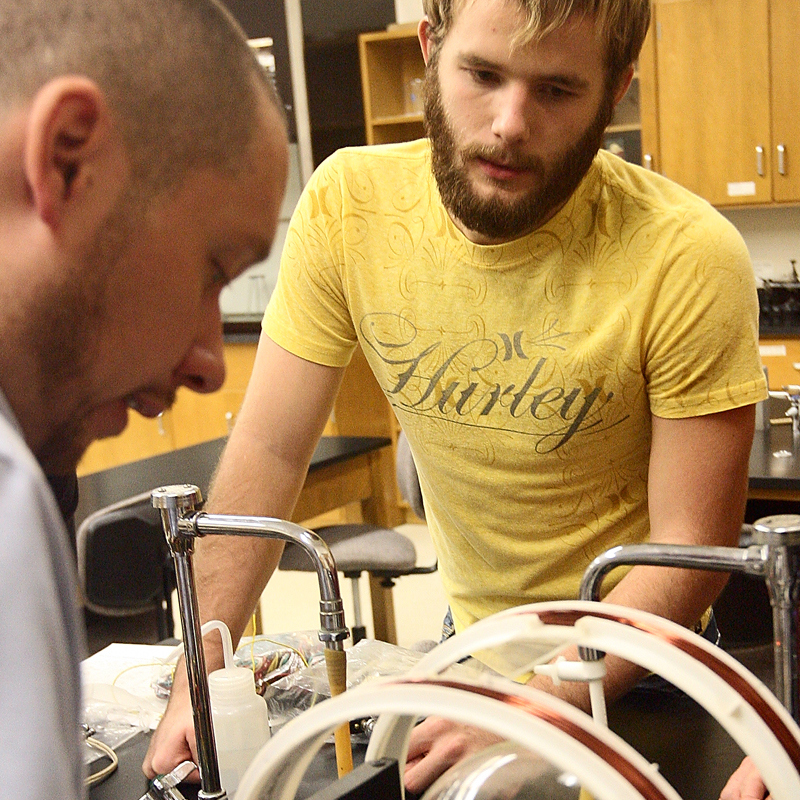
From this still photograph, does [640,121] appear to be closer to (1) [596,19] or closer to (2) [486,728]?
(1) [596,19]

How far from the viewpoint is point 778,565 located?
66 centimetres

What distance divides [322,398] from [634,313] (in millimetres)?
425

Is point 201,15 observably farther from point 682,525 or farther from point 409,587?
point 409,587

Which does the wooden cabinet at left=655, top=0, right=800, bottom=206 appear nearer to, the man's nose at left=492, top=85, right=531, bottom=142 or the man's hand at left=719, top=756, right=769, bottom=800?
the man's nose at left=492, top=85, right=531, bottom=142

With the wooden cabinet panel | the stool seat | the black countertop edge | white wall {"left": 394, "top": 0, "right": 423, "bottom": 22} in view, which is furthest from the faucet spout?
white wall {"left": 394, "top": 0, "right": 423, "bottom": 22}

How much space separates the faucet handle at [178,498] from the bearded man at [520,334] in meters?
0.27

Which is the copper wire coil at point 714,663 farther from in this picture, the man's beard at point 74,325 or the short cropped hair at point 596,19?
the short cropped hair at point 596,19

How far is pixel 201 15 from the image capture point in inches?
24.0

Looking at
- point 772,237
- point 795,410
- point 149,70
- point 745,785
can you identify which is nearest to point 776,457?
point 795,410

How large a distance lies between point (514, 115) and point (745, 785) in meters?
0.73

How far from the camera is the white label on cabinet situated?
443 cm

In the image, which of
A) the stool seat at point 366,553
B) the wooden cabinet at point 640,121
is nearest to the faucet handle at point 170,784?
the stool seat at point 366,553

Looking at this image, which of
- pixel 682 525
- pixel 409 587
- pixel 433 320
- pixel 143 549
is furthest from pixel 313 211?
pixel 409 587

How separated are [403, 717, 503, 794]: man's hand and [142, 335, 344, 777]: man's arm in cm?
42
